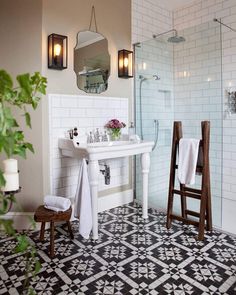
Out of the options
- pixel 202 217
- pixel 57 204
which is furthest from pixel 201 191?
pixel 57 204

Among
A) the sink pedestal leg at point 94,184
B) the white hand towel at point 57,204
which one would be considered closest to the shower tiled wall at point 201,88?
the sink pedestal leg at point 94,184

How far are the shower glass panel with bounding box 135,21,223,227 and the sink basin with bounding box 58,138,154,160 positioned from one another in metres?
0.66

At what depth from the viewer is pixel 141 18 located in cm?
385

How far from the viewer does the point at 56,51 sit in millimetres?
2781

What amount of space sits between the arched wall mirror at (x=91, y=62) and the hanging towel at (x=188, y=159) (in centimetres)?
131

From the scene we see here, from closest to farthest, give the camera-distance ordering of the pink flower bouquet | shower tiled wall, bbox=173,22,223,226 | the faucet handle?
shower tiled wall, bbox=173,22,223,226, the faucet handle, the pink flower bouquet

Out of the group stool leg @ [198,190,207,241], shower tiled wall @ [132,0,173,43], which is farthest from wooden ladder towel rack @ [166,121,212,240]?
shower tiled wall @ [132,0,173,43]

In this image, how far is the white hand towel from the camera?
2.44 m

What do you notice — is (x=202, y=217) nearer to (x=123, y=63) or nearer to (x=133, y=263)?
(x=133, y=263)

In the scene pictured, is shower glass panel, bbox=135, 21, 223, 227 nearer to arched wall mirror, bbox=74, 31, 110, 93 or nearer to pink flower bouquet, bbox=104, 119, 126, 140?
pink flower bouquet, bbox=104, 119, 126, 140

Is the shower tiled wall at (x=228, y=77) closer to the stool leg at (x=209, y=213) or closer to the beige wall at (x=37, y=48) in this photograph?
the stool leg at (x=209, y=213)

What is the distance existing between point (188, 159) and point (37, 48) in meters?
1.98

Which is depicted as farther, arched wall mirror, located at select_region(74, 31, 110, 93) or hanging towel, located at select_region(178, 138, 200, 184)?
arched wall mirror, located at select_region(74, 31, 110, 93)

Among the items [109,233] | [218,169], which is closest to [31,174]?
[109,233]
